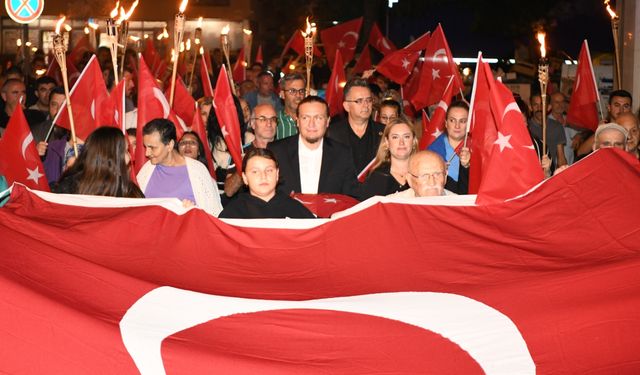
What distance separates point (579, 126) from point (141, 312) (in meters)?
8.61

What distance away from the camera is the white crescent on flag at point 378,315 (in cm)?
466

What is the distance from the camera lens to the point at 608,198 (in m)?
6.07

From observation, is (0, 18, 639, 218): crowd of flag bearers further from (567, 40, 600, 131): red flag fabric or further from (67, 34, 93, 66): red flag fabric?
(67, 34, 93, 66): red flag fabric

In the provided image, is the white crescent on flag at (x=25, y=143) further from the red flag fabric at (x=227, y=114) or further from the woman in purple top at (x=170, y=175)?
the red flag fabric at (x=227, y=114)

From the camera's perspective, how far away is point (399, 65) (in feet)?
47.9

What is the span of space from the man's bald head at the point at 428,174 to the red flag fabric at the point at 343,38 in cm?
1253

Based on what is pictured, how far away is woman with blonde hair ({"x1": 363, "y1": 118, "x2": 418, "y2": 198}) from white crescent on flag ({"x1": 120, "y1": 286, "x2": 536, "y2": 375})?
2.50m

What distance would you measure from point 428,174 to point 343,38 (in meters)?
12.8

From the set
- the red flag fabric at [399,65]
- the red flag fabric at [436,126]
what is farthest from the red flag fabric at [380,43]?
the red flag fabric at [436,126]

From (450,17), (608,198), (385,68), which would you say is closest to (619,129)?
(608,198)

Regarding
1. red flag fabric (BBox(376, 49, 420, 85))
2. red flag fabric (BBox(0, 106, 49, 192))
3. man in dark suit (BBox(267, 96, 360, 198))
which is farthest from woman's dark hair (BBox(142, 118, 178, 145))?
red flag fabric (BBox(376, 49, 420, 85))

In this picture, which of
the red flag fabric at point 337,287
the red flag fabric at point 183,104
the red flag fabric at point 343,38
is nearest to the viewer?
the red flag fabric at point 337,287

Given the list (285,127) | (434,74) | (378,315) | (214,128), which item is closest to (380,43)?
(434,74)

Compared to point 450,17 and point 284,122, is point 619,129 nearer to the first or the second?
point 284,122
